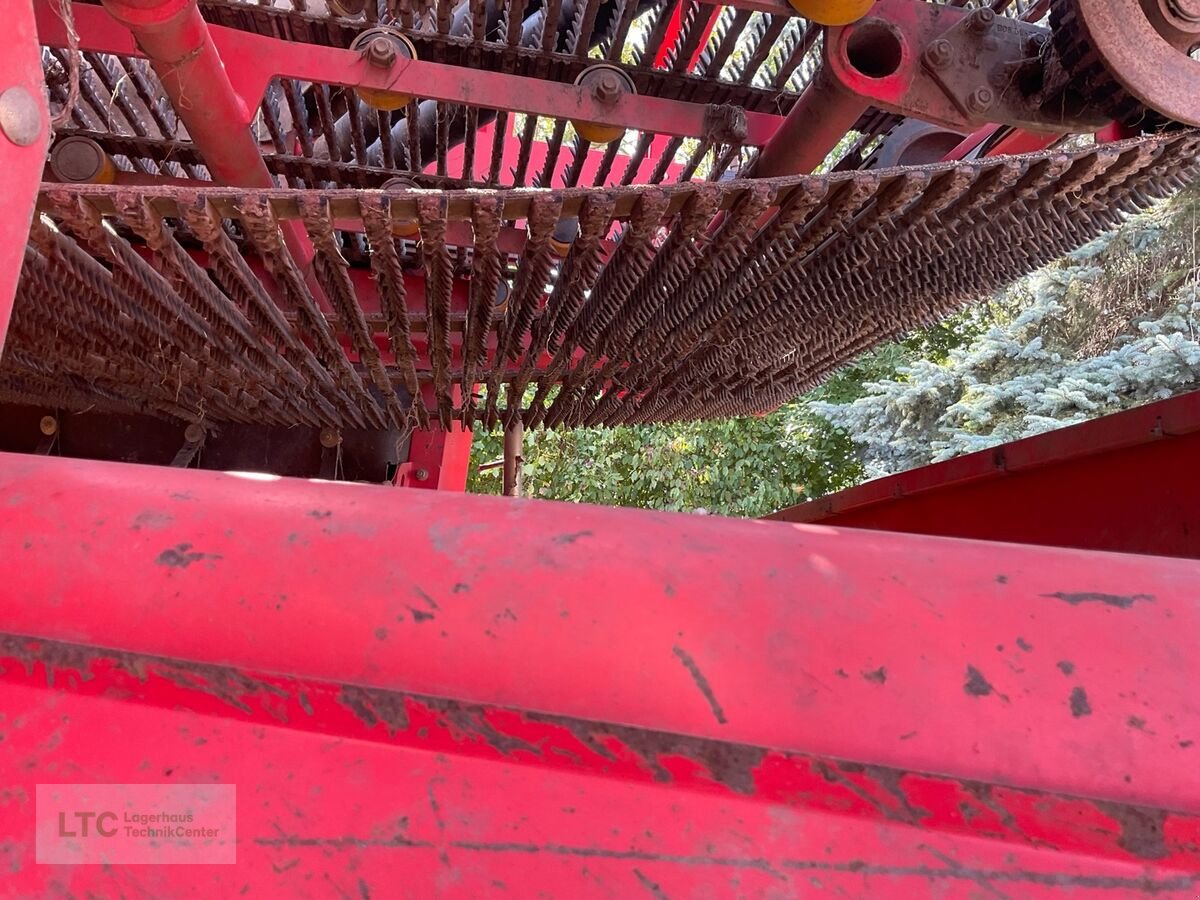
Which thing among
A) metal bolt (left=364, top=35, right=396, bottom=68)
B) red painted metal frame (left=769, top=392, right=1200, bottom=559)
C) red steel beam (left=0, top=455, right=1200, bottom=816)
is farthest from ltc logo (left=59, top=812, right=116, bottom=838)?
metal bolt (left=364, top=35, right=396, bottom=68)

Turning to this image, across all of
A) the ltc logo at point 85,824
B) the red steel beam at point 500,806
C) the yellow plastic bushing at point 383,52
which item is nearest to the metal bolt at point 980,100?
the yellow plastic bushing at point 383,52

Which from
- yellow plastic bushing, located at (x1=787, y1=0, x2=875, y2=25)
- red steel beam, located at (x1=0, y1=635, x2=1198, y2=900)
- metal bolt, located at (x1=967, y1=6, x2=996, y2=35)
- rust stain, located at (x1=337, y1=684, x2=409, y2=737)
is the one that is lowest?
red steel beam, located at (x1=0, y1=635, x2=1198, y2=900)

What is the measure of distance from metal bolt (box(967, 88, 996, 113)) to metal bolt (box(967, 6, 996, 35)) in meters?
0.15

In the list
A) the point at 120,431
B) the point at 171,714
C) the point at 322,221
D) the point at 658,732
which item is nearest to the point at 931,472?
the point at 322,221

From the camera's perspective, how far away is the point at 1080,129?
227cm

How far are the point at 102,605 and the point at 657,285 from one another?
6.50ft

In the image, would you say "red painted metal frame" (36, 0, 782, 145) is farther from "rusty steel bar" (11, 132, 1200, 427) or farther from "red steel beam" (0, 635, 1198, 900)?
"red steel beam" (0, 635, 1198, 900)

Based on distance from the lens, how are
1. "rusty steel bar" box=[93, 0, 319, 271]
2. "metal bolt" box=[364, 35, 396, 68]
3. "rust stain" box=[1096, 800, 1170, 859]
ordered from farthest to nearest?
"metal bolt" box=[364, 35, 396, 68] < "rusty steel bar" box=[93, 0, 319, 271] < "rust stain" box=[1096, 800, 1170, 859]

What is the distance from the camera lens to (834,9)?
1.98m

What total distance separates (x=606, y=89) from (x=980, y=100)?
1.03 m

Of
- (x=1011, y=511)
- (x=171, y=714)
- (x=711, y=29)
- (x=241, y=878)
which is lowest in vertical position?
(x=241, y=878)

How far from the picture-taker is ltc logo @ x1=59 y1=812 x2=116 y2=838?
2.69 ft

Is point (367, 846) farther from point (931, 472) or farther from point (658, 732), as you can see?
point (931, 472)

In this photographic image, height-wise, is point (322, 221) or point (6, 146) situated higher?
point (322, 221)
